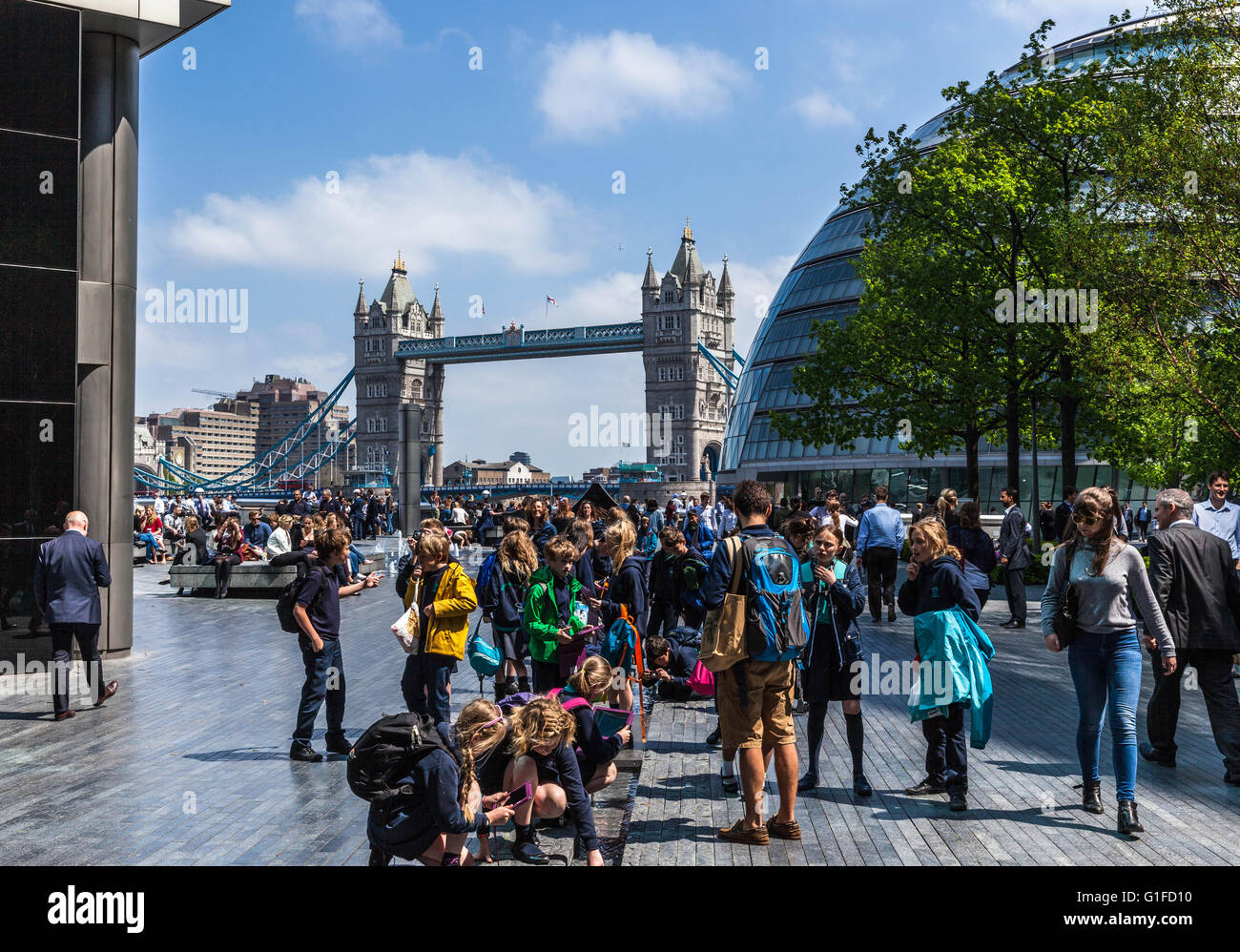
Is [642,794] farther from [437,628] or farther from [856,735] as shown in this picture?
[437,628]

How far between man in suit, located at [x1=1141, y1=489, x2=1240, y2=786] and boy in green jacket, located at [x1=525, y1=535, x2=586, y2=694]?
4.06 m

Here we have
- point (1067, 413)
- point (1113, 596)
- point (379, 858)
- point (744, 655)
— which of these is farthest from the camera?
point (1067, 413)

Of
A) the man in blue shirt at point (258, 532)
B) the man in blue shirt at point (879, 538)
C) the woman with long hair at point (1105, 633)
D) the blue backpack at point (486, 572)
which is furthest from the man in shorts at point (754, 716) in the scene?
the man in blue shirt at point (258, 532)

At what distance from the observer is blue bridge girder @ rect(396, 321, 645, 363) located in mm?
154625

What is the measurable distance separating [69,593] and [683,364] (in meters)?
149

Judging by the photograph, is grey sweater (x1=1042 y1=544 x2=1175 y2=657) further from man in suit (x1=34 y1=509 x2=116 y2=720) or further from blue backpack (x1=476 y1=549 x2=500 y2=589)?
man in suit (x1=34 y1=509 x2=116 y2=720)

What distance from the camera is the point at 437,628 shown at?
25.9 ft

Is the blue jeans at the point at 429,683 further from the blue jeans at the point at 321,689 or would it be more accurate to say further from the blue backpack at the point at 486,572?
the blue backpack at the point at 486,572

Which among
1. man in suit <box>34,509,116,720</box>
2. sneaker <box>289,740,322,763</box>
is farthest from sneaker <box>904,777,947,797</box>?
man in suit <box>34,509,116,720</box>

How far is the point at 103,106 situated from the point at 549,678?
1023cm

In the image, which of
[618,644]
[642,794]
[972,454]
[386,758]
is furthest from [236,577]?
[386,758]

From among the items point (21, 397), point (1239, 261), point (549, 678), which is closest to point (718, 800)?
point (549, 678)

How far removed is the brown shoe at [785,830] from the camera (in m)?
6.16
